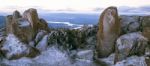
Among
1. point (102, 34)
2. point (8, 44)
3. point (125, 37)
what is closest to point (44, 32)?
point (8, 44)

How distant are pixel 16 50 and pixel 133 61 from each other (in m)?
10.8

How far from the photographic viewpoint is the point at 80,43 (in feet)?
119

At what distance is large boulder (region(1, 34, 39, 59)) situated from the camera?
33.6 meters

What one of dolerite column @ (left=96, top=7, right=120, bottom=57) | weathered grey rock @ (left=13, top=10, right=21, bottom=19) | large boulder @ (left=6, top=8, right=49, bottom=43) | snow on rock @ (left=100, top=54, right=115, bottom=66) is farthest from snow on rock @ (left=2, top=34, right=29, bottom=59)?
snow on rock @ (left=100, top=54, right=115, bottom=66)

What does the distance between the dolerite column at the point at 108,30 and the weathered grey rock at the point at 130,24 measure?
2.32 metres

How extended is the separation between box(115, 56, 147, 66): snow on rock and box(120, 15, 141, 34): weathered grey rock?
531cm

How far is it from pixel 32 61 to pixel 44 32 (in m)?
4.84

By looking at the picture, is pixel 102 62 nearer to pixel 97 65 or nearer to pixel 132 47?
pixel 97 65

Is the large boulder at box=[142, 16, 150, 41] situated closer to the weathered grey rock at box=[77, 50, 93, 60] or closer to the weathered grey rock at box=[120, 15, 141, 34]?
the weathered grey rock at box=[120, 15, 141, 34]

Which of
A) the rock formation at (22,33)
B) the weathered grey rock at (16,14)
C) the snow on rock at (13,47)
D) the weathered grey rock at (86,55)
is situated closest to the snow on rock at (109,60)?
the weathered grey rock at (86,55)

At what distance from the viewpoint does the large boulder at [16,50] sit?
3359 cm

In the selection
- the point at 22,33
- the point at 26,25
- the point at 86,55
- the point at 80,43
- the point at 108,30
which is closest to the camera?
the point at 86,55

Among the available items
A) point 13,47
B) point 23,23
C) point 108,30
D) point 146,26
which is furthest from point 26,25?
point 146,26

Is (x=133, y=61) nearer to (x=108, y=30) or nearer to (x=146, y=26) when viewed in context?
(x=108, y=30)
